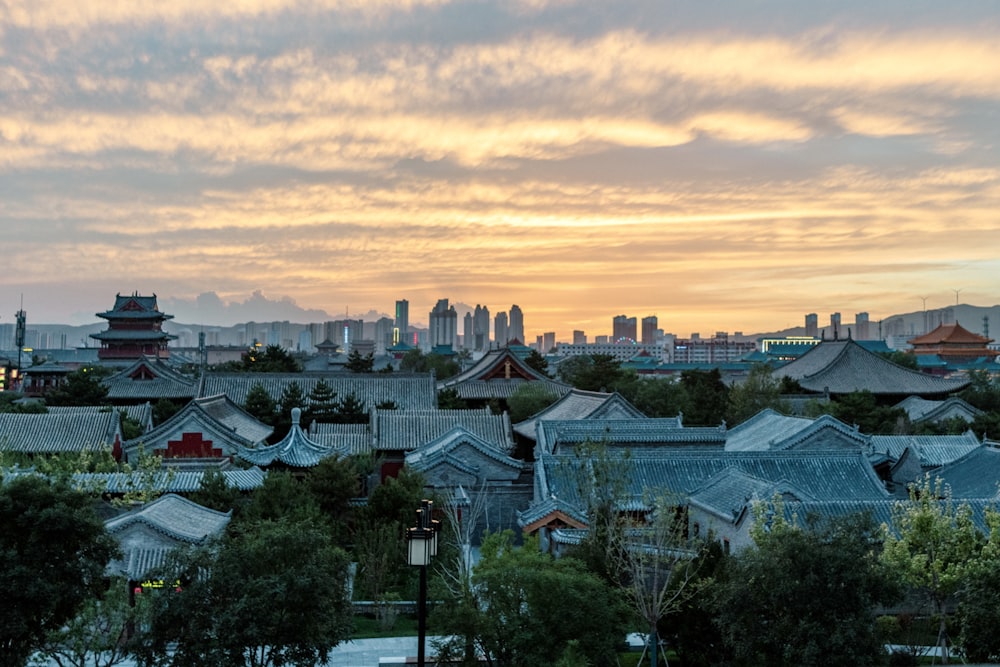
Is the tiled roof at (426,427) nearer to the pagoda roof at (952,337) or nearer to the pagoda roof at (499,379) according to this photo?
the pagoda roof at (499,379)

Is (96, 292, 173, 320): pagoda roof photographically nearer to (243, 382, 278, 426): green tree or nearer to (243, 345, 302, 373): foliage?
(243, 345, 302, 373): foliage

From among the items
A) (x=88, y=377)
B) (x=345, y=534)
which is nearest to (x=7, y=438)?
(x=88, y=377)

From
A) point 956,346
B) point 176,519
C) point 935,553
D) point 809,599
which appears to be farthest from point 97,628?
point 956,346

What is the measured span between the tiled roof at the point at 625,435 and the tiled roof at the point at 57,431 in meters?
14.2

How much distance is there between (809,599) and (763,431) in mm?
18949

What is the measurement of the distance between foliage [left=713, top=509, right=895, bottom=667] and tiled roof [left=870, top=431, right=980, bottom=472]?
57.2 feet

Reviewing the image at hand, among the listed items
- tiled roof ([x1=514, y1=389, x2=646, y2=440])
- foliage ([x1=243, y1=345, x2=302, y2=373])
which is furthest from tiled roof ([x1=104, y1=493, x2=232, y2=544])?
foliage ([x1=243, y1=345, x2=302, y2=373])

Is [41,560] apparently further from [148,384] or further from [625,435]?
[148,384]

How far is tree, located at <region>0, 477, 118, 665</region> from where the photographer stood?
33.9 feet

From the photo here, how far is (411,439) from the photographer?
29766mm

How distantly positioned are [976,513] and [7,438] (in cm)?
2740

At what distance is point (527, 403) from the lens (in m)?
38.1

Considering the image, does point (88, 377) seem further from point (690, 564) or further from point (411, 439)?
point (690, 564)

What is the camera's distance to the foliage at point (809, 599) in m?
10.8
